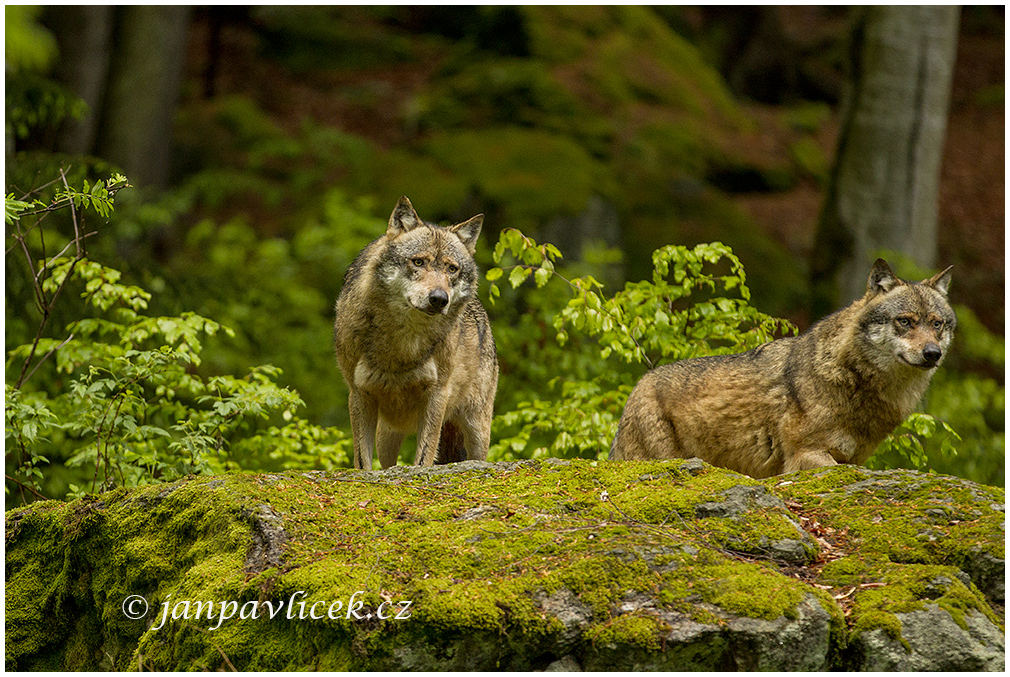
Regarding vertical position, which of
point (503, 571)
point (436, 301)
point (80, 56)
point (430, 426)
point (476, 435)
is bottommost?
point (476, 435)

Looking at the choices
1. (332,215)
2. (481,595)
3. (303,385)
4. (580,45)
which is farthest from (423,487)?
(580,45)

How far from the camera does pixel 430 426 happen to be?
262 inches

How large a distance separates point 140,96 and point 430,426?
13.3 metres

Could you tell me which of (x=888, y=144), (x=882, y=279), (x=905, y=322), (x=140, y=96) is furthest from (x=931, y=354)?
(x=140, y=96)

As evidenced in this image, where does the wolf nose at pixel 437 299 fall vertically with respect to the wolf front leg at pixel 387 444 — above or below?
above

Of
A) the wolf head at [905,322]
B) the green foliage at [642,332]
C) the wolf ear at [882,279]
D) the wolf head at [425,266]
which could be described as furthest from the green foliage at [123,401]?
the wolf ear at [882,279]

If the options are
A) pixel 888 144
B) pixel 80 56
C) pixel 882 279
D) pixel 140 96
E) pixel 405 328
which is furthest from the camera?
pixel 140 96

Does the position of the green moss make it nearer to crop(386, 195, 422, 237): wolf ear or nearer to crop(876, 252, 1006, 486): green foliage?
crop(386, 195, 422, 237): wolf ear

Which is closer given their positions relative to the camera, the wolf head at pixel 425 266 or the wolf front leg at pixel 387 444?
the wolf head at pixel 425 266

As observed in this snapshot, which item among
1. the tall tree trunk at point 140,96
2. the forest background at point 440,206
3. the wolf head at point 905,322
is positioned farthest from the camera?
the tall tree trunk at point 140,96

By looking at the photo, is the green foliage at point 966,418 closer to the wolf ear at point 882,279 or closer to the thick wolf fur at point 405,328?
the wolf ear at point 882,279

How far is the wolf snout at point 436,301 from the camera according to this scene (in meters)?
6.34

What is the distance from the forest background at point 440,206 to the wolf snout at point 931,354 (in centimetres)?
75

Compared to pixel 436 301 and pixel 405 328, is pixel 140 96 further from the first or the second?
pixel 436 301
